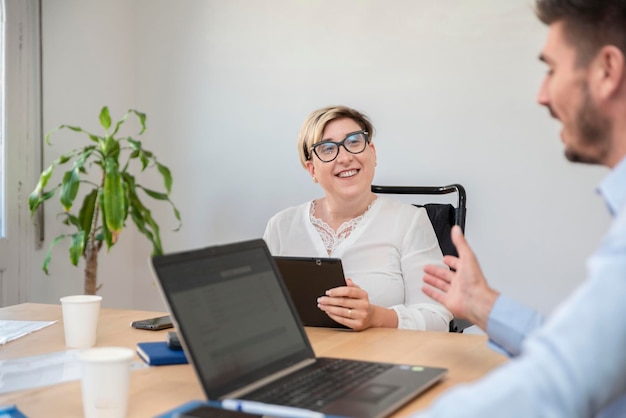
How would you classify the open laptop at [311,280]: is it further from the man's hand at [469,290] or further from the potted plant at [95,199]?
the potted plant at [95,199]

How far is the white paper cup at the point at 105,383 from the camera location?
3.33 ft

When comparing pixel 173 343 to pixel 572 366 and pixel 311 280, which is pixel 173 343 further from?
pixel 572 366

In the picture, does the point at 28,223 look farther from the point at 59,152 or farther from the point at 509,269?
the point at 509,269

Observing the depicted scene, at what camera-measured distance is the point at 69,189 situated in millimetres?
3135

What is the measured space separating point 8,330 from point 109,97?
7.68 feet

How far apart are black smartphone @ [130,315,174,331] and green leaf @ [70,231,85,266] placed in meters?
1.49

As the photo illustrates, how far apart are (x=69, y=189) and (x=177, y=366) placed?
198 cm

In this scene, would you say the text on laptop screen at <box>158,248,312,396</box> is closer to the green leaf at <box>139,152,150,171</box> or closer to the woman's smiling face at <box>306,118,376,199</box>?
the woman's smiling face at <box>306,118,376,199</box>

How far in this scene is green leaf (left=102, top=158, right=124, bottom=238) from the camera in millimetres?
3166

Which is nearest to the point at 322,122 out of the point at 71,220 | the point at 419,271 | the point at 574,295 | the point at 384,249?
the point at 384,249

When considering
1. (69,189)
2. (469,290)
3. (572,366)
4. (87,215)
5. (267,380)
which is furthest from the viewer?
(87,215)

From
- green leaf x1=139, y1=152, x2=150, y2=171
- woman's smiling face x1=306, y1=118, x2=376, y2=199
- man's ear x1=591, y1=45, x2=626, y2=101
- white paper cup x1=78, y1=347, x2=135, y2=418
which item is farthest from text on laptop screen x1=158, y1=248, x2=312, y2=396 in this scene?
green leaf x1=139, y1=152, x2=150, y2=171

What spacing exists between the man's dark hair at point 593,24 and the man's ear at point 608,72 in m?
0.02

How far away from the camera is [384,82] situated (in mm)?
3457
